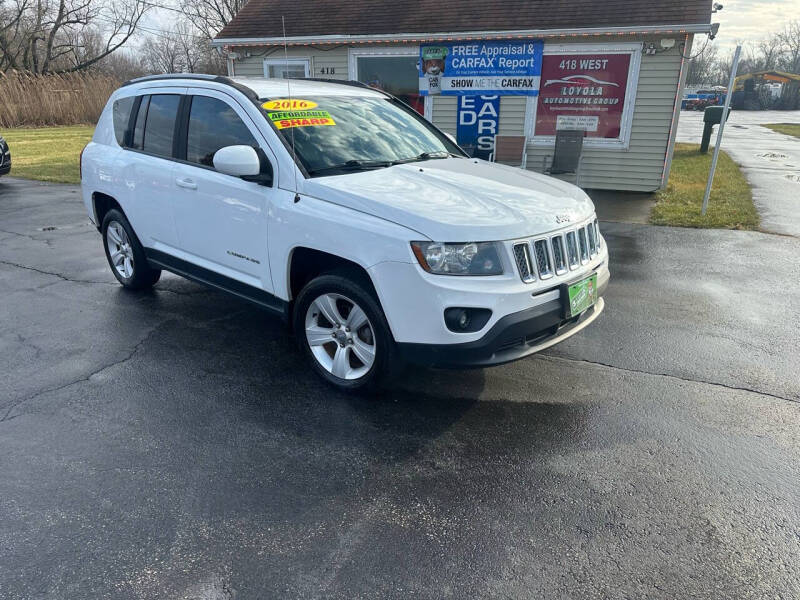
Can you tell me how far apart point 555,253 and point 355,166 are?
1.43m

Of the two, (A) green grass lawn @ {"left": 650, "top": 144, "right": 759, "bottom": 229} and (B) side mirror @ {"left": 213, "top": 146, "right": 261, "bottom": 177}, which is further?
(A) green grass lawn @ {"left": 650, "top": 144, "right": 759, "bottom": 229}

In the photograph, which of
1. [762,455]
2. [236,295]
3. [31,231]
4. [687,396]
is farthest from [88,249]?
[762,455]

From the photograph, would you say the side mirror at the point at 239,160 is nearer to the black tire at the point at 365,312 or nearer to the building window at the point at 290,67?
the black tire at the point at 365,312

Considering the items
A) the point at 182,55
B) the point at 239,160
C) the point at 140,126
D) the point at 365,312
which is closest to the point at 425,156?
the point at 239,160

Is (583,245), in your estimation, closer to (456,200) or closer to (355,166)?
(456,200)

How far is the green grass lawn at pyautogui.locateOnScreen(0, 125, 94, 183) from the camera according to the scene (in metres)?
13.6

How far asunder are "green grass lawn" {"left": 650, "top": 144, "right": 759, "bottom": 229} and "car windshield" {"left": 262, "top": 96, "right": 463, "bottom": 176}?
5556mm

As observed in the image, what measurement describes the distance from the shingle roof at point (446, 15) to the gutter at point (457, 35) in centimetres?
13

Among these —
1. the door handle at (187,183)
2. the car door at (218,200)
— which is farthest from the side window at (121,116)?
the door handle at (187,183)

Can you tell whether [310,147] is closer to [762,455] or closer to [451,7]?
[762,455]

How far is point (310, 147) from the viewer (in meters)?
3.82

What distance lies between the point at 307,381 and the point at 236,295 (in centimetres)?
89

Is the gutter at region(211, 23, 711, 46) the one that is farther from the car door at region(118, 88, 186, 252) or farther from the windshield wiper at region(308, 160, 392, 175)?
the windshield wiper at region(308, 160, 392, 175)

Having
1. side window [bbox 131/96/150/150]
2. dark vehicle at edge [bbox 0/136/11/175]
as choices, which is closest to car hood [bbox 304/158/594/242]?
side window [bbox 131/96/150/150]
